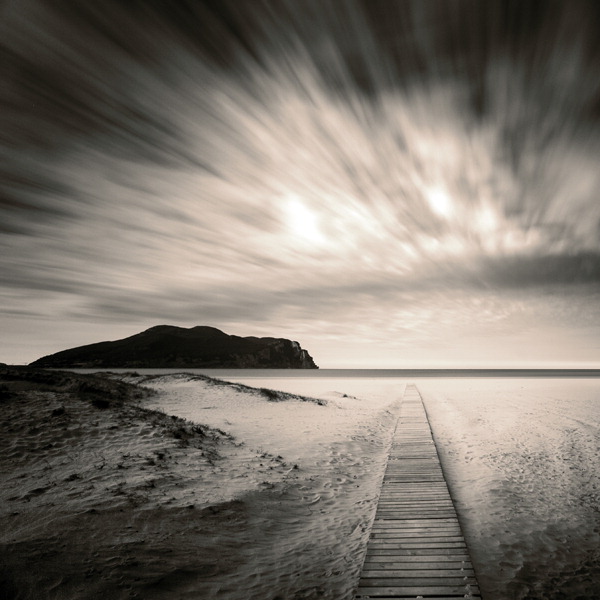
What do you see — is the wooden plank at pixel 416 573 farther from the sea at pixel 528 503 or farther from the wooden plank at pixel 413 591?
the sea at pixel 528 503

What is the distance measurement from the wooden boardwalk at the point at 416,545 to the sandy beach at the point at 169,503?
48 cm

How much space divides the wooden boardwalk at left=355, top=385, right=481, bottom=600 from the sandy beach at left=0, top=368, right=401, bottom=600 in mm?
481

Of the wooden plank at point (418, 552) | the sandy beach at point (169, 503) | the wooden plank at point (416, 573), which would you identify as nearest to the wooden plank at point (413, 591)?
the wooden plank at point (416, 573)

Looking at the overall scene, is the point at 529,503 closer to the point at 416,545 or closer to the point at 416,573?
the point at 416,545

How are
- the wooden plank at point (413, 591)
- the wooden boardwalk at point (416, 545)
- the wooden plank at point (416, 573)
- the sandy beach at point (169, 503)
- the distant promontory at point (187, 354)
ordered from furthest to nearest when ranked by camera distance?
the distant promontory at point (187, 354), the sandy beach at point (169, 503), the wooden plank at point (416, 573), the wooden boardwalk at point (416, 545), the wooden plank at point (413, 591)

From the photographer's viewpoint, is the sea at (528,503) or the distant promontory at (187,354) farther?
the distant promontory at (187,354)

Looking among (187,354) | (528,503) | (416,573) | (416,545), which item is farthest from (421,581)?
(187,354)

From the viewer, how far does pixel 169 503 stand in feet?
25.1

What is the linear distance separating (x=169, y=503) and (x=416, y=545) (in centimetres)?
479

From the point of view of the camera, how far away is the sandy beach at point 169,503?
5387mm

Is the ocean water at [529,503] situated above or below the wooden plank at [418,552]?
below

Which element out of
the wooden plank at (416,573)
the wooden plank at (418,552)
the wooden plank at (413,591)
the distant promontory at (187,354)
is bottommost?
the wooden plank at (413,591)

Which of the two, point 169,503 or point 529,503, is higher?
point 169,503

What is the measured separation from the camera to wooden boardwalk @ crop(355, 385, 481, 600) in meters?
4.87
